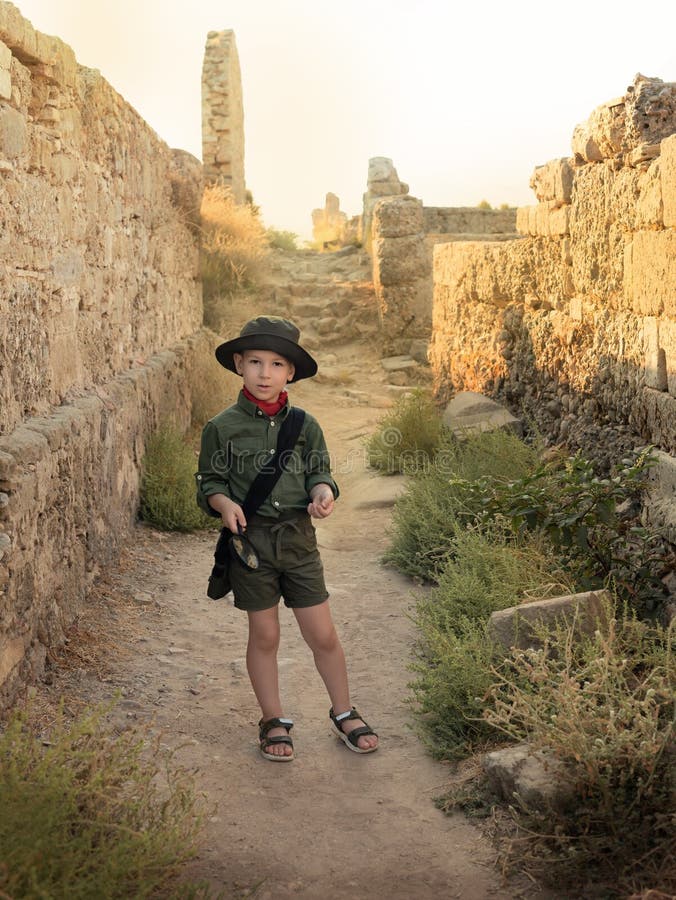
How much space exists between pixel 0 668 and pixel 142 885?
1295 mm

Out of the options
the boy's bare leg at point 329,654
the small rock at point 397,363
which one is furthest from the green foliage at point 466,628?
the small rock at point 397,363

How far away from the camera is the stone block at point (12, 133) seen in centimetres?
350

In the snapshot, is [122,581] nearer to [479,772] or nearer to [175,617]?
[175,617]

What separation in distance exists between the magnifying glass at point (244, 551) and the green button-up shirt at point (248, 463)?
11cm

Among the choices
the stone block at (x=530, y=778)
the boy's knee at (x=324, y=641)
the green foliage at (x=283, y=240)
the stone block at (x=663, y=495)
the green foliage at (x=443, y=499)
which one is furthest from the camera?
the green foliage at (x=283, y=240)

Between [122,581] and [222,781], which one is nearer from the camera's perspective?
[222,781]

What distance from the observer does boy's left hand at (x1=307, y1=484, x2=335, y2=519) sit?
123 inches

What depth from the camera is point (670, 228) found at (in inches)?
162

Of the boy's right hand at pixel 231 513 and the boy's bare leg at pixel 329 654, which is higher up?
the boy's right hand at pixel 231 513

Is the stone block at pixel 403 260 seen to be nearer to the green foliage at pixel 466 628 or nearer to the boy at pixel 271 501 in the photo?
the green foliage at pixel 466 628

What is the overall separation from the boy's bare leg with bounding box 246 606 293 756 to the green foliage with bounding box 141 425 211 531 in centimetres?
279

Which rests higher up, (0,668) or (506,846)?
(0,668)

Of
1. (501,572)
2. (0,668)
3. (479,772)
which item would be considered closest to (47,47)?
(0,668)

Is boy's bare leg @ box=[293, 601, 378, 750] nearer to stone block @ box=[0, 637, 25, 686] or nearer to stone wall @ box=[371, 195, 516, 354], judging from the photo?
stone block @ box=[0, 637, 25, 686]
